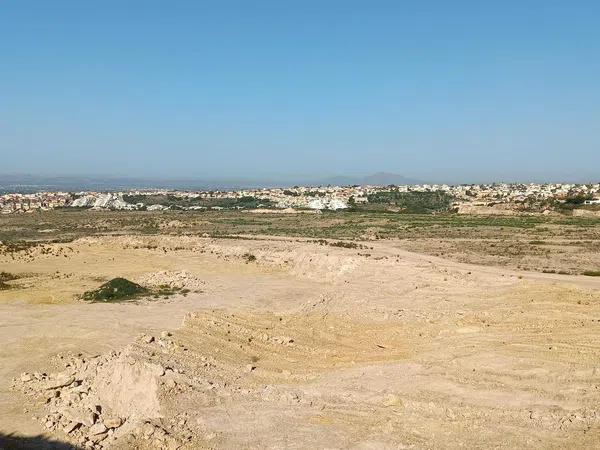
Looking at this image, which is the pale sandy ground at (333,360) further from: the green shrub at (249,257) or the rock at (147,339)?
the green shrub at (249,257)

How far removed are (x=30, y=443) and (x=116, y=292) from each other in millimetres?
13802

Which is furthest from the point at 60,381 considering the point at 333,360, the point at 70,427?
the point at 333,360

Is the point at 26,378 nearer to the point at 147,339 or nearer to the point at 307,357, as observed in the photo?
the point at 147,339

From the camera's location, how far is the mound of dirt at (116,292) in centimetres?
2381

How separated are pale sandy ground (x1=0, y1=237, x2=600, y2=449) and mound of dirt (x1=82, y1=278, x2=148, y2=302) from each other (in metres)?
1.16

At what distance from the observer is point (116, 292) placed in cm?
2427

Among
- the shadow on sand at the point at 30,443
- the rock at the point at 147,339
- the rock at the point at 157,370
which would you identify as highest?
the rock at the point at 157,370

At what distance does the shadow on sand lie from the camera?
10.7 meters

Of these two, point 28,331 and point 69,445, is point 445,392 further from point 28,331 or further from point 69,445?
point 28,331

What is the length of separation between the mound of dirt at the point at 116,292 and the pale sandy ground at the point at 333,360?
3.81 ft

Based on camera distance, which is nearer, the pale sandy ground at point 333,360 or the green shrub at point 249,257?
the pale sandy ground at point 333,360

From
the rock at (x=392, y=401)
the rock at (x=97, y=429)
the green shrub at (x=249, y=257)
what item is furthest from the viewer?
the green shrub at (x=249, y=257)

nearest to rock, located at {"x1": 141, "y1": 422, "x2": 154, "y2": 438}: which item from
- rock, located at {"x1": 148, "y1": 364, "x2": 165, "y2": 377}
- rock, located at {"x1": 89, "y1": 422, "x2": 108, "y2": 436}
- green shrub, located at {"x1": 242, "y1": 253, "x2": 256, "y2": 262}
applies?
rock, located at {"x1": 89, "y1": 422, "x2": 108, "y2": 436}

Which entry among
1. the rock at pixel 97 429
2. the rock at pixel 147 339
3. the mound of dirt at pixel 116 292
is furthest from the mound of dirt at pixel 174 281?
the rock at pixel 97 429
